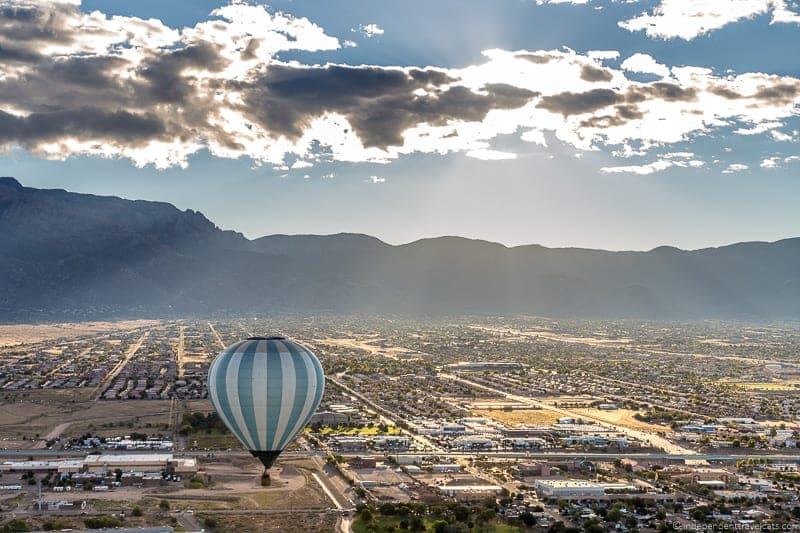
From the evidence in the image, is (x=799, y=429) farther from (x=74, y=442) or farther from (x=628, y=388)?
(x=74, y=442)

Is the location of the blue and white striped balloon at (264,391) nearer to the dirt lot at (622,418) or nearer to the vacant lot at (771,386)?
the dirt lot at (622,418)

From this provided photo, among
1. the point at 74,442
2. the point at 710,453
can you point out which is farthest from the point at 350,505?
the point at 710,453

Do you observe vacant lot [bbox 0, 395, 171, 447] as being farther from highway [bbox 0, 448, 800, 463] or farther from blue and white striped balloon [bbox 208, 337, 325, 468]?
blue and white striped balloon [bbox 208, 337, 325, 468]

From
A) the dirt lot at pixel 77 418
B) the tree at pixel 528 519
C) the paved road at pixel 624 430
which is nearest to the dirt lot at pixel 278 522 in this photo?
the tree at pixel 528 519

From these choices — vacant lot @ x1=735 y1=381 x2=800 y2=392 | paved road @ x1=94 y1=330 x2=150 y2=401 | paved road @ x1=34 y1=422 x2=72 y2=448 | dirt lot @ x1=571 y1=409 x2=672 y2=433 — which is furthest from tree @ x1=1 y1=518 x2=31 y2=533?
vacant lot @ x1=735 y1=381 x2=800 y2=392

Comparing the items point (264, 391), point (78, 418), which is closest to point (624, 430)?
point (264, 391)

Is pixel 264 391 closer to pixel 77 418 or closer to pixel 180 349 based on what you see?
pixel 77 418

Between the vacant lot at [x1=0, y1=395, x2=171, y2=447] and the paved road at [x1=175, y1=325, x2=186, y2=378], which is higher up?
the paved road at [x1=175, y1=325, x2=186, y2=378]
